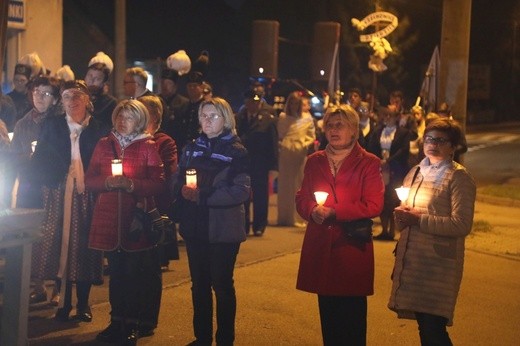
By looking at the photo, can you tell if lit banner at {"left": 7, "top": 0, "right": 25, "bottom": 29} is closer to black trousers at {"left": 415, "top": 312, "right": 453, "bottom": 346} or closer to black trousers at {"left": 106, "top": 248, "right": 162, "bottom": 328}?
black trousers at {"left": 106, "top": 248, "right": 162, "bottom": 328}

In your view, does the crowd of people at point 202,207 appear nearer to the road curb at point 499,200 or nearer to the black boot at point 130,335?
the black boot at point 130,335

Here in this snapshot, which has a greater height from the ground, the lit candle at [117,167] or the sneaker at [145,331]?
the lit candle at [117,167]

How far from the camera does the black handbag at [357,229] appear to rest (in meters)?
5.92

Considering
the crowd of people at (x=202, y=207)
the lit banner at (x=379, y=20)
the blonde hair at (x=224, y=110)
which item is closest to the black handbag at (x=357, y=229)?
the crowd of people at (x=202, y=207)

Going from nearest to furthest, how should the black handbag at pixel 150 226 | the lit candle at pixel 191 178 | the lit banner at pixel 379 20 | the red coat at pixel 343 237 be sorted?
the red coat at pixel 343 237 → the lit candle at pixel 191 178 → the black handbag at pixel 150 226 → the lit banner at pixel 379 20

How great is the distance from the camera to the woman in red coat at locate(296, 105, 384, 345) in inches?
233

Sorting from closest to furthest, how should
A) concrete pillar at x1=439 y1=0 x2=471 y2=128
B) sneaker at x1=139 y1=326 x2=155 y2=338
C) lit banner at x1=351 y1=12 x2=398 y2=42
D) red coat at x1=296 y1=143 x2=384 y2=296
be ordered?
red coat at x1=296 y1=143 x2=384 y2=296, sneaker at x1=139 y1=326 x2=155 y2=338, concrete pillar at x1=439 y1=0 x2=471 y2=128, lit banner at x1=351 y1=12 x2=398 y2=42

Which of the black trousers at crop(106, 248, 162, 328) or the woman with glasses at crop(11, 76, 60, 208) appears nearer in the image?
the black trousers at crop(106, 248, 162, 328)

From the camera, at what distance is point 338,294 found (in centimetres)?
591

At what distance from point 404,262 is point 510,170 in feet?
66.1

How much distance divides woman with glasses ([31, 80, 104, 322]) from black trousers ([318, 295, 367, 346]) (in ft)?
7.83

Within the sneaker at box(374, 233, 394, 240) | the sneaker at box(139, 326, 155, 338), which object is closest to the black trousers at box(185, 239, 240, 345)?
the sneaker at box(139, 326, 155, 338)

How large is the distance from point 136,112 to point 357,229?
212 centimetres

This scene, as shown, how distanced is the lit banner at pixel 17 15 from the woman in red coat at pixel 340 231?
922 cm
